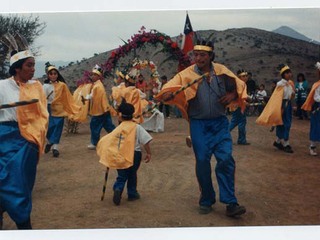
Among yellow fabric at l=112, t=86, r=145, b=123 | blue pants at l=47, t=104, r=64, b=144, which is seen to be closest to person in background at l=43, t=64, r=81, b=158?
blue pants at l=47, t=104, r=64, b=144

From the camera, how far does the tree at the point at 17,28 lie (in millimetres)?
6375

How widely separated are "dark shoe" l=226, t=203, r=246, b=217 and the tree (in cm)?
302

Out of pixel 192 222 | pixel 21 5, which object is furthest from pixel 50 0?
pixel 192 222

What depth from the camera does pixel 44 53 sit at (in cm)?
731

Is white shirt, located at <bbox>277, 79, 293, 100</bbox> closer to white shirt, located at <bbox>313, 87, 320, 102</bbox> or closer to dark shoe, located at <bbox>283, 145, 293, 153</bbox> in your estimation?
white shirt, located at <bbox>313, 87, 320, 102</bbox>

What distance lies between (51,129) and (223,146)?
4295 millimetres

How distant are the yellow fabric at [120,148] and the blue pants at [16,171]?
110 cm

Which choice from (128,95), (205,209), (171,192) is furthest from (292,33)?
(205,209)

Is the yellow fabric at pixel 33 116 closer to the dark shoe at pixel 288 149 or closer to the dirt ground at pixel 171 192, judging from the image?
the dirt ground at pixel 171 192

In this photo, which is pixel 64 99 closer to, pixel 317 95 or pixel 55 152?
pixel 55 152

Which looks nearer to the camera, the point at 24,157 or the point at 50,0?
the point at 24,157

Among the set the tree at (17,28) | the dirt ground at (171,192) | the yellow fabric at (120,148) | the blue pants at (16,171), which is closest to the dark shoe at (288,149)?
the dirt ground at (171,192)

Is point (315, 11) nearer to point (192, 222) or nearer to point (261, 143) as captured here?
point (192, 222)

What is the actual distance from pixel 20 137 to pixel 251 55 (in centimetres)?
787
